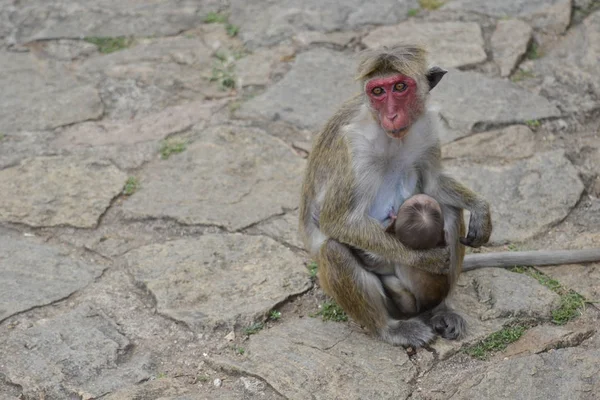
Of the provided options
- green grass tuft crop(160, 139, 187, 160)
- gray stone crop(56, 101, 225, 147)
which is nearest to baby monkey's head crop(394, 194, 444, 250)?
green grass tuft crop(160, 139, 187, 160)

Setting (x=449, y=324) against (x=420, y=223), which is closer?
(x=420, y=223)

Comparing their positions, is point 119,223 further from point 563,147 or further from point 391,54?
point 563,147

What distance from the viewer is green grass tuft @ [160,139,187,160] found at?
25.1 ft

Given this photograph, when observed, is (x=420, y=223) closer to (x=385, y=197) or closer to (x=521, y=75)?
(x=385, y=197)

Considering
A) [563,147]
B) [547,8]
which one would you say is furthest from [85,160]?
[547,8]

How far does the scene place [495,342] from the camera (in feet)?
18.2

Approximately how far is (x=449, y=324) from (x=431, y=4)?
464 centimetres

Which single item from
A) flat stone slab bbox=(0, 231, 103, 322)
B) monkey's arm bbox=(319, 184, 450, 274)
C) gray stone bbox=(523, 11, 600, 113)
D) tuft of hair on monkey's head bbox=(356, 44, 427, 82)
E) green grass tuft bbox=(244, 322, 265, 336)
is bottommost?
flat stone slab bbox=(0, 231, 103, 322)

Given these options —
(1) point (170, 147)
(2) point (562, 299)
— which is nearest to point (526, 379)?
(2) point (562, 299)

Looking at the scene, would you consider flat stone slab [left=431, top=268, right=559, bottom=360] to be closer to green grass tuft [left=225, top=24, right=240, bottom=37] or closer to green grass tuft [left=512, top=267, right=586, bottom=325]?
green grass tuft [left=512, top=267, right=586, bottom=325]

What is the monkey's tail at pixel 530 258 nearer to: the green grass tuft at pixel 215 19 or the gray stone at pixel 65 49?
the green grass tuft at pixel 215 19

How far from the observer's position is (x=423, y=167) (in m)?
5.85

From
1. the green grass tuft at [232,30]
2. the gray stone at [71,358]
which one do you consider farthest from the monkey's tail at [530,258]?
the green grass tuft at [232,30]

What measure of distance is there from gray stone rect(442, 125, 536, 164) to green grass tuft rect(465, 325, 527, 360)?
2011 millimetres
